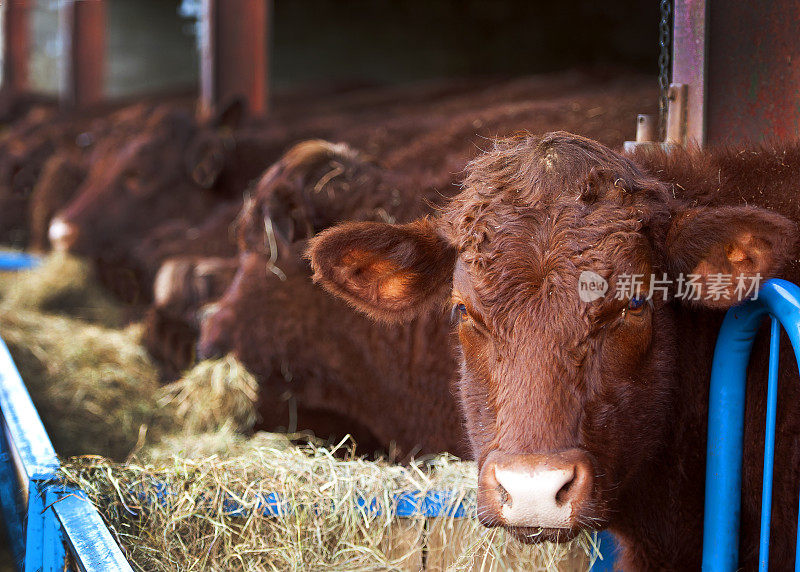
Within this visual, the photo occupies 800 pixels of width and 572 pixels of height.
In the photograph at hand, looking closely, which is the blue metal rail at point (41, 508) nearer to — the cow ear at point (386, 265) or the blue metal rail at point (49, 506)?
the blue metal rail at point (49, 506)

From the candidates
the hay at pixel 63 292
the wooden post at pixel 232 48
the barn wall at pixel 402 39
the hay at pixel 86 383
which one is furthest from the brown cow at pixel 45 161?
the barn wall at pixel 402 39

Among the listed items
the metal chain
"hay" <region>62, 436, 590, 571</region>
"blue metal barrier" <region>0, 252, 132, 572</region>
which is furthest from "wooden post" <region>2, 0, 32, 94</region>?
"hay" <region>62, 436, 590, 571</region>

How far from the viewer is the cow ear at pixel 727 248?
206 centimetres

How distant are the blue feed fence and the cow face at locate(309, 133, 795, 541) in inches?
5.3

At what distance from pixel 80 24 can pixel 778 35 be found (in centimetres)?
1404

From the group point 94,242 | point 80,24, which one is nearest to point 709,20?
point 94,242

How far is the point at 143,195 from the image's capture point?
7336 millimetres

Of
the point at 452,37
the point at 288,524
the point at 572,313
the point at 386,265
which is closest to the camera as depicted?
the point at 572,313

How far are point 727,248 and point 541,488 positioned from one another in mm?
789

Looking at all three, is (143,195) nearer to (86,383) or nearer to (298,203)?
(86,383)

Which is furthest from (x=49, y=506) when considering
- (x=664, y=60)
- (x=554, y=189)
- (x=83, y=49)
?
(x=83, y=49)

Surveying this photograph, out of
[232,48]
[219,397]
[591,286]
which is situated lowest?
[219,397]

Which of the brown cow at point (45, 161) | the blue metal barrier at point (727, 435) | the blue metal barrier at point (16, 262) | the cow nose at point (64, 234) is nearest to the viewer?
the blue metal barrier at point (727, 435)

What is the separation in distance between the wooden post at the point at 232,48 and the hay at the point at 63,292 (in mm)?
2134
